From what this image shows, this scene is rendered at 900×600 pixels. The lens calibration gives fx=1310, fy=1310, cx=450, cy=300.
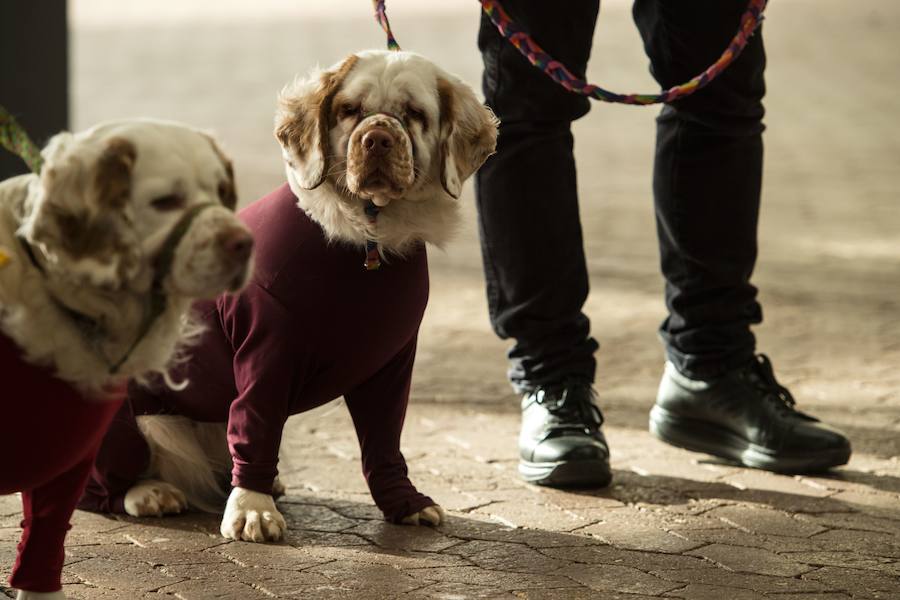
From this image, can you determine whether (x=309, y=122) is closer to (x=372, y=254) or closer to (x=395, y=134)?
(x=395, y=134)

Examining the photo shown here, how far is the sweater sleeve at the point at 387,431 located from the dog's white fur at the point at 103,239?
1155 millimetres

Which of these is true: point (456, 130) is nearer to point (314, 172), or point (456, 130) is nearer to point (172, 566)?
point (314, 172)

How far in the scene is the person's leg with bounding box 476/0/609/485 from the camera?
12.6ft

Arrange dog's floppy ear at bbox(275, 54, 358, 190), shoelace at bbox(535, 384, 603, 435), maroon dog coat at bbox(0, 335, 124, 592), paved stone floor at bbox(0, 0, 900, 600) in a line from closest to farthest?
maroon dog coat at bbox(0, 335, 124, 592) → paved stone floor at bbox(0, 0, 900, 600) → dog's floppy ear at bbox(275, 54, 358, 190) → shoelace at bbox(535, 384, 603, 435)

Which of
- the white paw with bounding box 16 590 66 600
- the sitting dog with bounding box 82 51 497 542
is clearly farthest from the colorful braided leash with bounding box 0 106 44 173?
the sitting dog with bounding box 82 51 497 542

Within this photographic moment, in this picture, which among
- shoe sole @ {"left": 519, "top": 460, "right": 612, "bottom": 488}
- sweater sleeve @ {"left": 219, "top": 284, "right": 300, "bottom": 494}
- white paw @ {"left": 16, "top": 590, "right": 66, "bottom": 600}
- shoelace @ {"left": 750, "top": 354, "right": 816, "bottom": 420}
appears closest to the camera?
white paw @ {"left": 16, "top": 590, "right": 66, "bottom": 600}

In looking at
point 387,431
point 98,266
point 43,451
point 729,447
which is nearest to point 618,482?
point 729,447

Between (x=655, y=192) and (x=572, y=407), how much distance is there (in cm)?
78

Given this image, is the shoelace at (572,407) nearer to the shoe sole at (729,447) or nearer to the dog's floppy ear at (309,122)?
the shoe sole at (729,447)

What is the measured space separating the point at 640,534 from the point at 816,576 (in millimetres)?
500

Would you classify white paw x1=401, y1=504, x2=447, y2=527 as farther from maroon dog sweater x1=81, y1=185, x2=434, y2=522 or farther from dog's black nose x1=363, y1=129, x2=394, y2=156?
dog's black nose x1=363, y1=129, x2=394, y2=156

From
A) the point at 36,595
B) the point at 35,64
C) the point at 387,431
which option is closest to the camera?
the point at 36,595

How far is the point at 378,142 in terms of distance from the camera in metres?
3.22

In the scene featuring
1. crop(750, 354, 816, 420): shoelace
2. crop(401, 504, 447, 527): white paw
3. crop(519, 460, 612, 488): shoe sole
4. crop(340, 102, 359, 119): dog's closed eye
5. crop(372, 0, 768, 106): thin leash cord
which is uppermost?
crop(372, 0, 768, 106): thin leash cord
